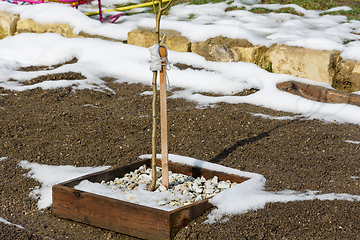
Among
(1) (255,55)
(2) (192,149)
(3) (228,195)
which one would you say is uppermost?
(1) (255,55)

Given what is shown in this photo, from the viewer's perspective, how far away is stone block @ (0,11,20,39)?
8.09 meters

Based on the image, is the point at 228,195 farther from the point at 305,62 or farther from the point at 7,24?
the point at 7,24

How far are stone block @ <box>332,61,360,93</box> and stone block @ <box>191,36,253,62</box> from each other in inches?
→ 56.6

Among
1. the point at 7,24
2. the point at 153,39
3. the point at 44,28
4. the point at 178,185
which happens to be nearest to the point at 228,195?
the point at 178,185

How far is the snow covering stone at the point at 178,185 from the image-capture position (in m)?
2.61

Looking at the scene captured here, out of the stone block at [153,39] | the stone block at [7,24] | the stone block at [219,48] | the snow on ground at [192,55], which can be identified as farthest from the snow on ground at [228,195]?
the stone block at [7,24]

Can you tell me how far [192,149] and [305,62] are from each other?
102 inches

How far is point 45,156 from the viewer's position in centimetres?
356

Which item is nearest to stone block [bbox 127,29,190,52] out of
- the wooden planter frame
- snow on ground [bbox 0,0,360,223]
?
snow on ground [bbox 0,0,360,223]

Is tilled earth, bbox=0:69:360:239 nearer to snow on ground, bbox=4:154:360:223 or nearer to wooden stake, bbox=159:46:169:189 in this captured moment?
snow on ground, bbox=4:154:360:223

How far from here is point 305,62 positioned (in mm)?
5223

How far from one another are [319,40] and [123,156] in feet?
11.7

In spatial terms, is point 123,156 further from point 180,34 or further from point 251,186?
point 180,34

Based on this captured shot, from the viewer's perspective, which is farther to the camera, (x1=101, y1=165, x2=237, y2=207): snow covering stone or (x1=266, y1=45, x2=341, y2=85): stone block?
(x1=266, y1=45, x2=341, y2=85): stone block
